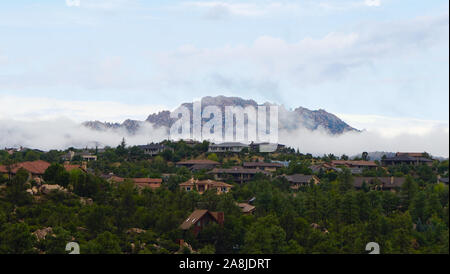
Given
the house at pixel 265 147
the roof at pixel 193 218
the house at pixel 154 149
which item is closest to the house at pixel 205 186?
the roof at pixel 193 218

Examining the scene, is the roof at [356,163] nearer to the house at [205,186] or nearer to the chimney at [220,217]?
the house at [205,186]

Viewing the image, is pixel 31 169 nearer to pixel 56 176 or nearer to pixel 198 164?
pixel 56 176

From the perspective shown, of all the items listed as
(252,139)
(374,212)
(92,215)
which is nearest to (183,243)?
(92,215)

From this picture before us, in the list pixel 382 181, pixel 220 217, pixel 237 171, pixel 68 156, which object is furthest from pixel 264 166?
pixel 220 217

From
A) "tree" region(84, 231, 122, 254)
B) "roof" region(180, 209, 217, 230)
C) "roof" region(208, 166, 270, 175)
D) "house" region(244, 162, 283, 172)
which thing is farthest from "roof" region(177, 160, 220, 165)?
"tree" region(84, 231, 122, 254)

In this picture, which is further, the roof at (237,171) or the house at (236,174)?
the roof at (237,171)
